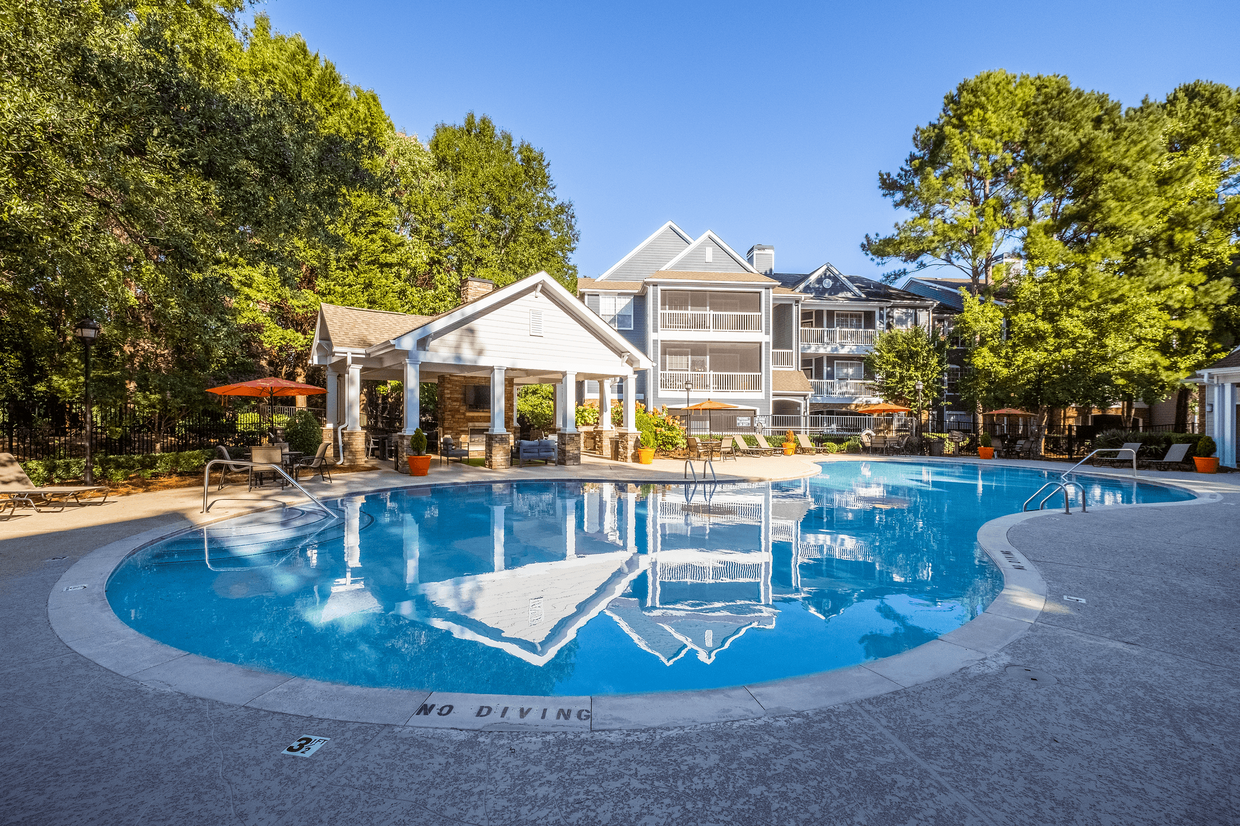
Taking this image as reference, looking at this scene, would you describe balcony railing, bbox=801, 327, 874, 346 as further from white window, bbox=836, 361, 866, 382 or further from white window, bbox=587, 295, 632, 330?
white window, bbox=587, 295, 632, 330

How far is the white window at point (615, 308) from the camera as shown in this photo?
31.6m

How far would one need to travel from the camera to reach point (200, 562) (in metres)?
7.45

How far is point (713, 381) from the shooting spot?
30312mm

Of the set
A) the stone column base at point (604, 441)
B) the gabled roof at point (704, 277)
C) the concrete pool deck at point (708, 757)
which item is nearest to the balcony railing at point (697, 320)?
the gabled roof at point (704, 277)

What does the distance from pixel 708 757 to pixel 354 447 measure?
696 inches

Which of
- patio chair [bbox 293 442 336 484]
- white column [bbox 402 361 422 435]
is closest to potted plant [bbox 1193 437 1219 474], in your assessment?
white column [bbox 402 361 422 435]

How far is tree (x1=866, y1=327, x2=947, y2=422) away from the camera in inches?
1101

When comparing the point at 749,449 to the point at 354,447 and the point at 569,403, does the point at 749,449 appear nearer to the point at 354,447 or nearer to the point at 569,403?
the point at 569,403

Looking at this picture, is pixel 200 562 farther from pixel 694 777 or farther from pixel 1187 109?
pixel 1187 109

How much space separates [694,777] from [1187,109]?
37.1m

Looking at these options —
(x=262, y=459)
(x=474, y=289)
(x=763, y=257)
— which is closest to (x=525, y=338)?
(x=474, y=289)

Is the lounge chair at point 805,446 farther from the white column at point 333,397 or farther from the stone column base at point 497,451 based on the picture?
the white column at point 333,397

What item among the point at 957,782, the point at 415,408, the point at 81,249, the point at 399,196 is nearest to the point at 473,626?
the point at 957,782

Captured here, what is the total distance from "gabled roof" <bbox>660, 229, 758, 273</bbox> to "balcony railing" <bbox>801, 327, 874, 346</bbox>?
17.2 feet
